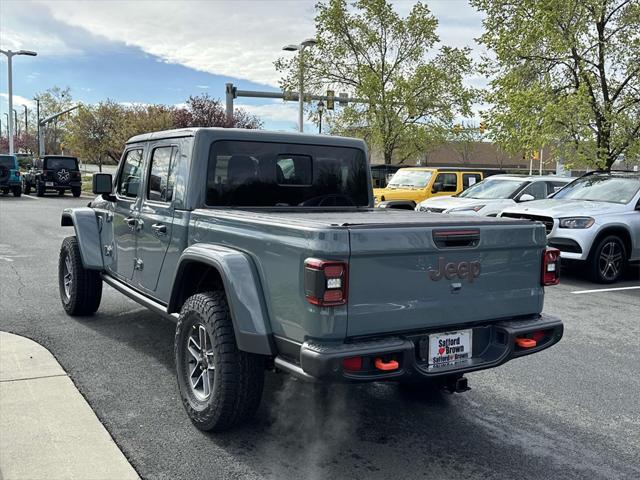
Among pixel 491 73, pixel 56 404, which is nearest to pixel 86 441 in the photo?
pixel 56 404

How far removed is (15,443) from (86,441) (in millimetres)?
399

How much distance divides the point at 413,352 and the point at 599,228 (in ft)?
22.7

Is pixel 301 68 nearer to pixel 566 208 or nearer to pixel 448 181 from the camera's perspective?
pixel 448 181

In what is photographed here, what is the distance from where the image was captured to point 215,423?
11.9ft

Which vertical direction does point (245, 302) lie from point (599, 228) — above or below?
below

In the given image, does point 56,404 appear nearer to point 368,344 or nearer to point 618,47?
point 368,344

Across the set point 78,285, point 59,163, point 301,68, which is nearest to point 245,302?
point 78,285

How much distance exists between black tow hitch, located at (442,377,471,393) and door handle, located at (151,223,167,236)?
7.30ft

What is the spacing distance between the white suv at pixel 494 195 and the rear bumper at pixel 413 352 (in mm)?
8125

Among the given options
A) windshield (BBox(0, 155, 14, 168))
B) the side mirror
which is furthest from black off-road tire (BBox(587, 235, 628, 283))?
windshield (BBox(0, 155, 14, 168))

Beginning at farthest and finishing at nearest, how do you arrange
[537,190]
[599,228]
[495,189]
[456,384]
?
[537,190], [495,189], [599,228], [456,384]

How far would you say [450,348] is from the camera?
137 inches

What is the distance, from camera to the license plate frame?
3412mm

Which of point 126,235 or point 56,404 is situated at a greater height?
point 126,235
